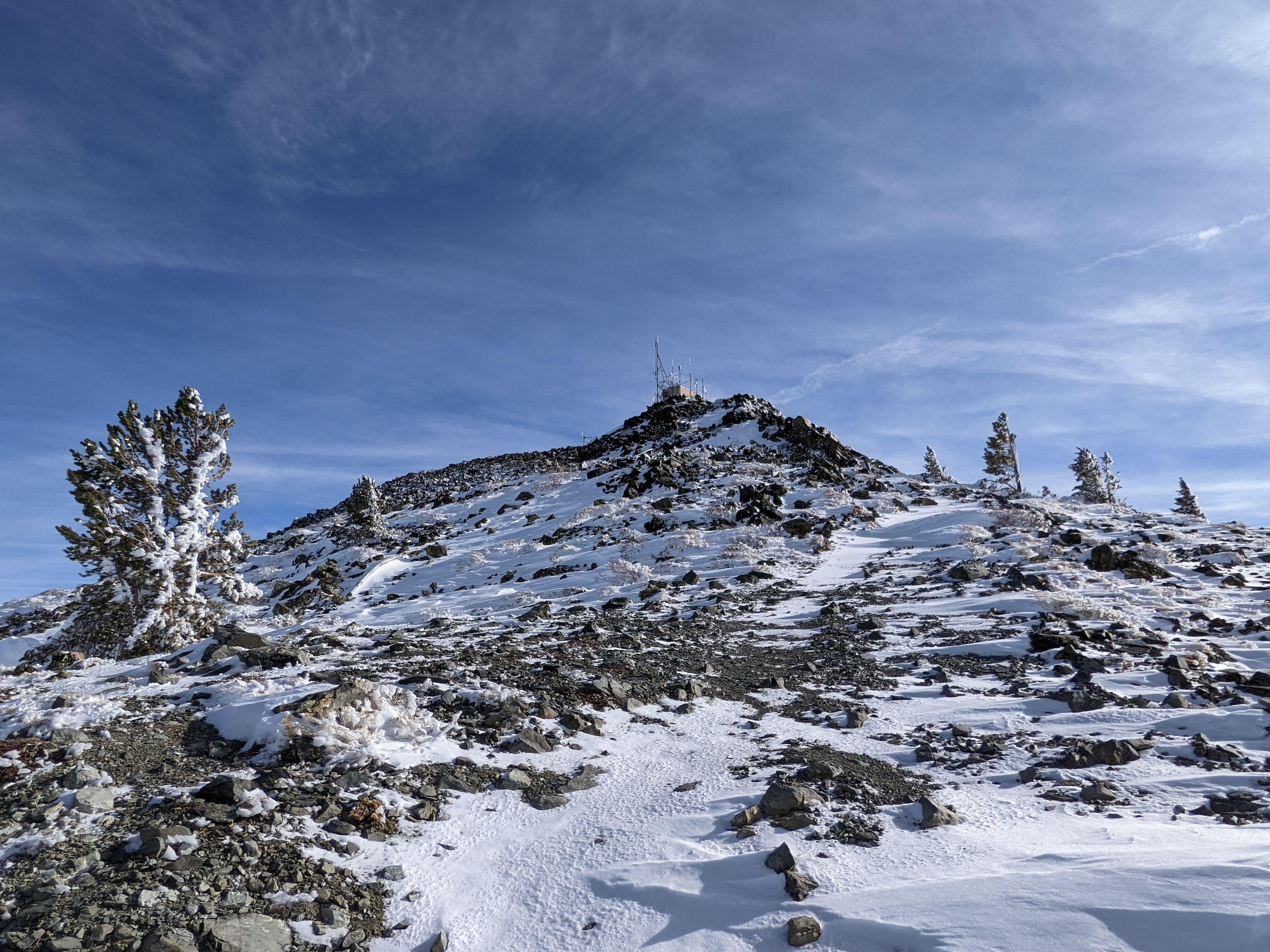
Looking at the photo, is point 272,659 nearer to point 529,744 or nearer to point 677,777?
point 529,744

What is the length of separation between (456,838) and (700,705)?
4.90m

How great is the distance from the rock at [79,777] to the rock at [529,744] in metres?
4.11

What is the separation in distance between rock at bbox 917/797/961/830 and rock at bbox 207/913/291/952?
5458 mm

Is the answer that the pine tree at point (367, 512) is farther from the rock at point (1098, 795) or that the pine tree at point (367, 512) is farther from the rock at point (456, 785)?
the rock at point (1098, 795)

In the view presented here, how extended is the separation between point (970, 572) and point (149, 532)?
73.9 feet

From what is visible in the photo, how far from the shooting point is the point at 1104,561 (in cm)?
1892

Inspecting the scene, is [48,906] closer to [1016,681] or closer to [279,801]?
[279,801]

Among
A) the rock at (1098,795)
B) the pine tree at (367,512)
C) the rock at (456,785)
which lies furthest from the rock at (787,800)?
the pine tree at (367,512)

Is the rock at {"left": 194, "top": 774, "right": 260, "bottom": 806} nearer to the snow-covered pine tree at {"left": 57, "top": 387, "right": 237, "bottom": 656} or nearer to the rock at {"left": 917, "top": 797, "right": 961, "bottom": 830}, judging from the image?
the rock at {"left": 917, "top": 797, "right": 961, "bottom": 830}

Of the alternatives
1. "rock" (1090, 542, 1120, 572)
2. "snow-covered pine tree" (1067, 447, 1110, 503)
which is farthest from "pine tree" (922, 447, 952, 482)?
"rock" (1090, 542, 1120, 572)

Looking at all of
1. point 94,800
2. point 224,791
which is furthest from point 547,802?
point 94,800

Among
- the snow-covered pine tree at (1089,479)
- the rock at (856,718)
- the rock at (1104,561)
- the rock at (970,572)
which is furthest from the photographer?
the snow-covered pine tree at (1089,479)

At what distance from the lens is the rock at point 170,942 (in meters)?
4.06

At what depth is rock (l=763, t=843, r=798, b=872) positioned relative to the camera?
521cm
